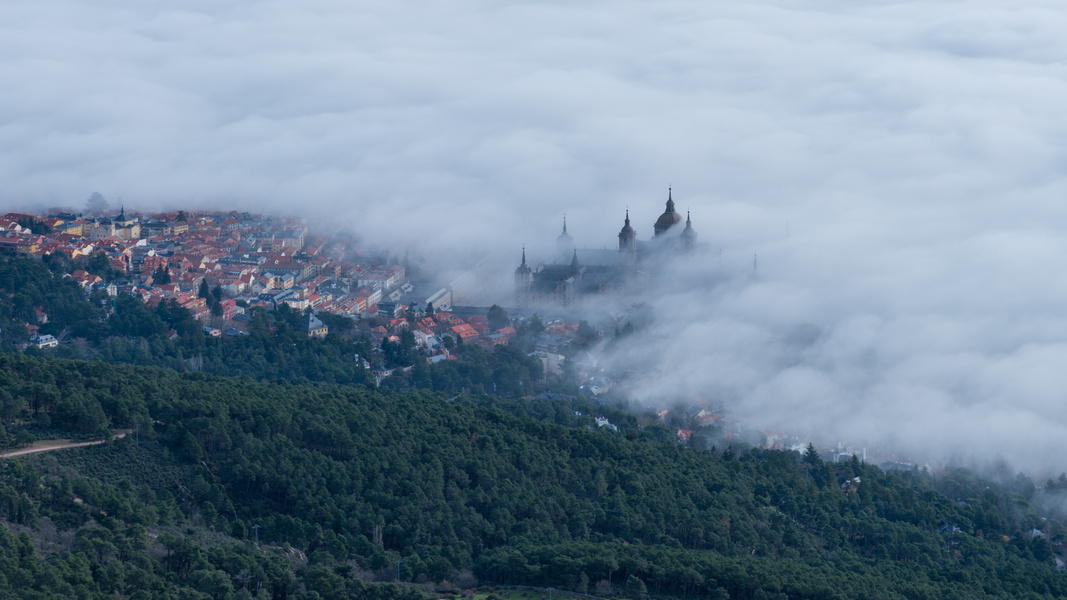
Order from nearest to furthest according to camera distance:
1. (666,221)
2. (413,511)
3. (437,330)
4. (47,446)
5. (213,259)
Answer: (47,446)
(413,511)
(437,330)
(213,259)
(666,221)

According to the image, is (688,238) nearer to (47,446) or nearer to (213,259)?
(213,259)

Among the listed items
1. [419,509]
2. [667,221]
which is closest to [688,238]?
[667,221]

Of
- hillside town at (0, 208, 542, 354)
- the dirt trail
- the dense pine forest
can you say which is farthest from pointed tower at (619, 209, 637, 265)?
the dirt trail

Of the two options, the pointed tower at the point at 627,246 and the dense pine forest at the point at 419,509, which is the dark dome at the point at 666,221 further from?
the dense pine forest at the point at 419,509

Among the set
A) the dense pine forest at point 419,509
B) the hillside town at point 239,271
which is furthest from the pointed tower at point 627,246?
the dense pine forest at point 419,509

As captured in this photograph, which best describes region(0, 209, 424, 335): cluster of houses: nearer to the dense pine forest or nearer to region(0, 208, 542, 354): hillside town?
region(0, 208, 542, 354): hillside town

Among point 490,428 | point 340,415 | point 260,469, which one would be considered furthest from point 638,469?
point 260,469

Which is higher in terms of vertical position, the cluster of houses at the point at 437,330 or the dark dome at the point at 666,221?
the dark dome at the point at 666,221
